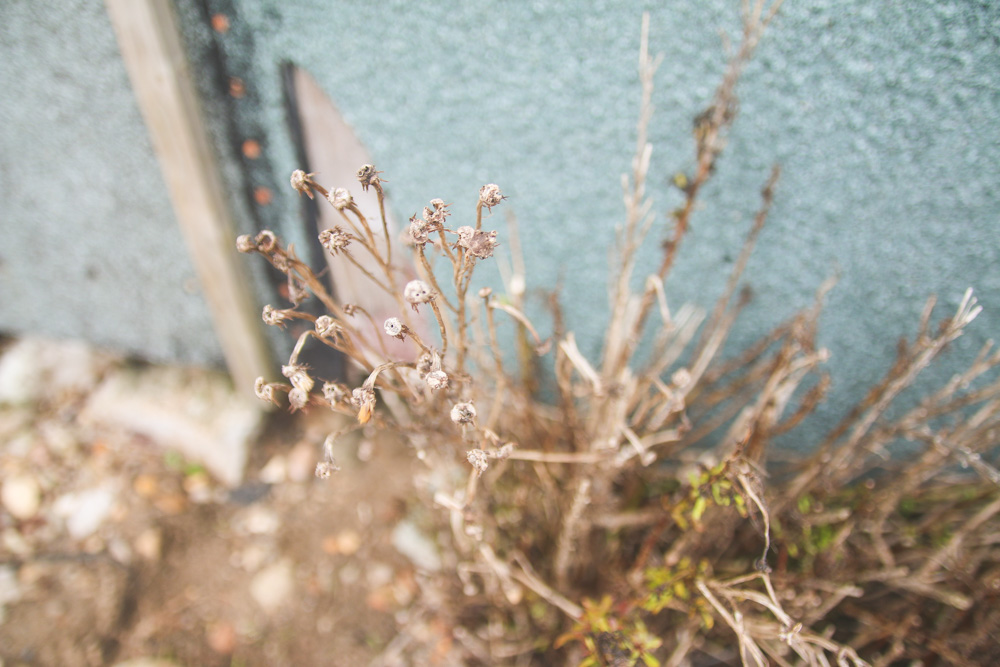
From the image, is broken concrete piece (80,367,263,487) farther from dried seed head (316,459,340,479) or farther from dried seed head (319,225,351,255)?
dried seed head (319,225,351,255)

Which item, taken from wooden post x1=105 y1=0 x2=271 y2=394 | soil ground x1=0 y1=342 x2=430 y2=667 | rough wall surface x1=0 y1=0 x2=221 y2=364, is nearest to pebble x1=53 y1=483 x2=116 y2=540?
soil ground x1=0 y1=342 x2=430 y2=667

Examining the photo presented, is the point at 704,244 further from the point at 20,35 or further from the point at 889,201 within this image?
the point at 20,35

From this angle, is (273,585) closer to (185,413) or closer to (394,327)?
(185,413)

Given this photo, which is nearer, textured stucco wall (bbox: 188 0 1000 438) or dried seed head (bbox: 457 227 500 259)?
dried seed head (bbox: 457 227 500 259)

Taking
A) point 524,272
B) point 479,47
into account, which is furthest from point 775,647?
point 479,47

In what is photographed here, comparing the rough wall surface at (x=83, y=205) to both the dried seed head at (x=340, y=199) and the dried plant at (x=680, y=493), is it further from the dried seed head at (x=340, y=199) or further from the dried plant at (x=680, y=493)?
the dried seed head at (x=340, y=199)

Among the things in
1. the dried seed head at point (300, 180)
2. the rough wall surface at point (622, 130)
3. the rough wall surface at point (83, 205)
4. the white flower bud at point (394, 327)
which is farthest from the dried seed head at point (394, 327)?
the rough wall surface at point (83, 205)

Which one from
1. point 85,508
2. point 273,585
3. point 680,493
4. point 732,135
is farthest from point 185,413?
point 732,135
